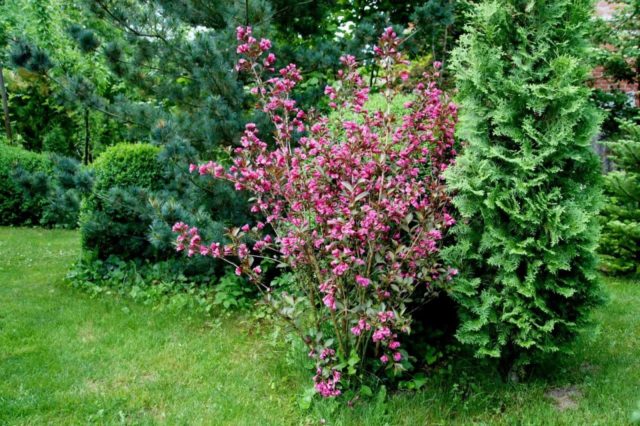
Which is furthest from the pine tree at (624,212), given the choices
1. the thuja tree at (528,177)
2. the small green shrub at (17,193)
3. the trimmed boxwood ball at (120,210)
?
the small green shrub at (17,193)

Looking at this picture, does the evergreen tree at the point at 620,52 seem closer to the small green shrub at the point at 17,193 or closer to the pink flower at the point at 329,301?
the pink flower at the point at 329,301

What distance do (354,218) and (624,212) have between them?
13.9 ft

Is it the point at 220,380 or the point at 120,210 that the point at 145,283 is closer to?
the point at 120,210

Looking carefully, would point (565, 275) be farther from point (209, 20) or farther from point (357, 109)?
point (209, 20)

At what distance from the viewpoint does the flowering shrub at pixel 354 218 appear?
294 centimetres

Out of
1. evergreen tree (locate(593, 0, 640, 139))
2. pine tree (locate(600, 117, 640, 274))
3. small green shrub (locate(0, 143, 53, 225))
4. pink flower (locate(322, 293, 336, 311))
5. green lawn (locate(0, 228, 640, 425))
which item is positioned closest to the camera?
pink flower (locate(322, 293, 336, 311))

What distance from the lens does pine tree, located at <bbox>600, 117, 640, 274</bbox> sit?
18.1 ft

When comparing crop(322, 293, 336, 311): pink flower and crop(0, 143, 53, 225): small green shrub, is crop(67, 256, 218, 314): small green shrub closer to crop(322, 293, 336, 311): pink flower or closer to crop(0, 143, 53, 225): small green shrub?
crop(322, 293, 336, 311): pink flower

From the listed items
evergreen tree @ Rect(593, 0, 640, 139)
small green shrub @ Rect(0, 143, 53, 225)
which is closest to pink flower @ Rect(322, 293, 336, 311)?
evergreen tree @ Rect(593, 0, 640, 139)

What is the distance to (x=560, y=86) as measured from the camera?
290cm

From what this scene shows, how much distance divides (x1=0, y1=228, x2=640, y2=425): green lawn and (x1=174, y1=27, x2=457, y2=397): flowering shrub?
38cm

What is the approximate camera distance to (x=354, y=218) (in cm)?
295

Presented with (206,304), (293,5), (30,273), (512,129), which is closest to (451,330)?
(512,129)

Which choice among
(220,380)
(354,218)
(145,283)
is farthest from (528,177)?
(145,283)
